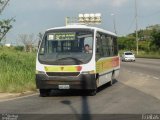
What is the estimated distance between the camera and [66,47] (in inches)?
692

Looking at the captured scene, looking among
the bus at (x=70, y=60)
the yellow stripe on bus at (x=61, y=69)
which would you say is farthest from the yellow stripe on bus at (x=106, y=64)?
the yellow stripe on bus at (x=61, y=69)

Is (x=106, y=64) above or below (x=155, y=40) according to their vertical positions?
above

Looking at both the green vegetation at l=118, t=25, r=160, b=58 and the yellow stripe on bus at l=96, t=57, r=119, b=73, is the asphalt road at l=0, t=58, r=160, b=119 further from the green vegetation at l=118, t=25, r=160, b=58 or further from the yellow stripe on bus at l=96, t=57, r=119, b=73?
the green vegetation at l=118, t=25, r=160, b=58

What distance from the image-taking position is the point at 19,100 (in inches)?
631

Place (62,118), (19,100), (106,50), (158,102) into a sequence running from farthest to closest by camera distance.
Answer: (106,50) → (19,100) → (158,102) → (62,118)

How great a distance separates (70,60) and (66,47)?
33.5 inches

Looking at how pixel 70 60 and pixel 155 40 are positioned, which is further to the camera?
pixel 155 40

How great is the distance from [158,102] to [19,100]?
4.59 m

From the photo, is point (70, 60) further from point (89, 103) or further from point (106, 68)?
point (106, 68)

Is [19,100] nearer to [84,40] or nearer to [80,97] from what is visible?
[80,97]

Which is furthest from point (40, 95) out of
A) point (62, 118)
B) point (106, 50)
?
point (62, 118)

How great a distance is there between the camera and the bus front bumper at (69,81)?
16.8m

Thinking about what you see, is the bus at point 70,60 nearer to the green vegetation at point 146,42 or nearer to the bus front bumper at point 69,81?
the bus front bumper at point 69,81

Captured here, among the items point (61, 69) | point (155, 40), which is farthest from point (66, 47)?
point (155, 40)
